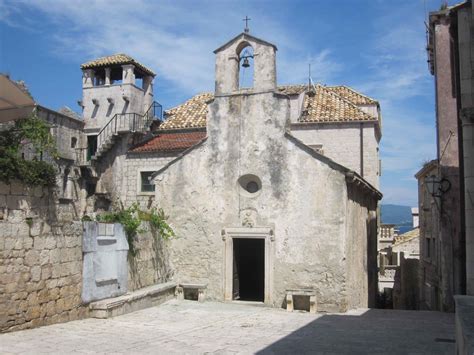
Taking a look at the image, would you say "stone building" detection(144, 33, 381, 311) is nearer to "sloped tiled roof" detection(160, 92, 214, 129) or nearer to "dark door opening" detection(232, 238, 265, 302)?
"dark door opening" detection(232, 238, 265, 302)

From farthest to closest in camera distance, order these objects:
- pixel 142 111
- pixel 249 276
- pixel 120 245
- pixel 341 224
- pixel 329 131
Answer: pixel 142 111
pixel 329 131
pixel 249 276
pixel 341 224
pixel 120 245

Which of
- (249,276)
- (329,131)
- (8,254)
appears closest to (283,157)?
(249,276)

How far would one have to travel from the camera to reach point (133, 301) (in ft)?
39.7

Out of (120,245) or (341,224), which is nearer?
(120,245)

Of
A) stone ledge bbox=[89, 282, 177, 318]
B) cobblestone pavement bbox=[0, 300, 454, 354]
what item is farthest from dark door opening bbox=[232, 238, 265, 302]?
cobblestone pavement bbox=[0, 300, 454, 354]

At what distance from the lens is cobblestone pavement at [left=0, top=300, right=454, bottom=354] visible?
8.06 metres

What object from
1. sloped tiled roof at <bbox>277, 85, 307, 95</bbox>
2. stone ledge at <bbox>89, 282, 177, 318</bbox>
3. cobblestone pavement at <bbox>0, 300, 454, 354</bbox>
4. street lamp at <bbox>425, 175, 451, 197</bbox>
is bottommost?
cobblestone pavement at <bbox>0, 300, 454, 354</bbox>

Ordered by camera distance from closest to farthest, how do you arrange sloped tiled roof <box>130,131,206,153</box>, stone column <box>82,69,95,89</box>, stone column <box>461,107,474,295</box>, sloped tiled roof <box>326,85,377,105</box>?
1. stone column <box>461,107,474,295</box>
2. sloped tiled roof <box>130,131,206,153</box>
3. sloped tiled roof <box>326,85,377,105</box>
4. stone column <box>82,69,95,89</box>

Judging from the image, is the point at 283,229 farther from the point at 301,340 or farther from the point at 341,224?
the point at 301,340

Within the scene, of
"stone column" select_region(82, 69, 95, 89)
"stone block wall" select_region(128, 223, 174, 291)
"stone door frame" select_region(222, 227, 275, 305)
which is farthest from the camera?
"stone column" select_region(82, 69, 95, 89)

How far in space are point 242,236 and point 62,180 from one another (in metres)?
15.0

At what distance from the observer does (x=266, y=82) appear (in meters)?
14.7

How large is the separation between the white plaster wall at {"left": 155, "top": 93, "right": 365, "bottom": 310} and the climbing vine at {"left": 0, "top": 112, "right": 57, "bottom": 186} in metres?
5.85

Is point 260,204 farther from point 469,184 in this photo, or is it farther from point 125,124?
point 125,124
